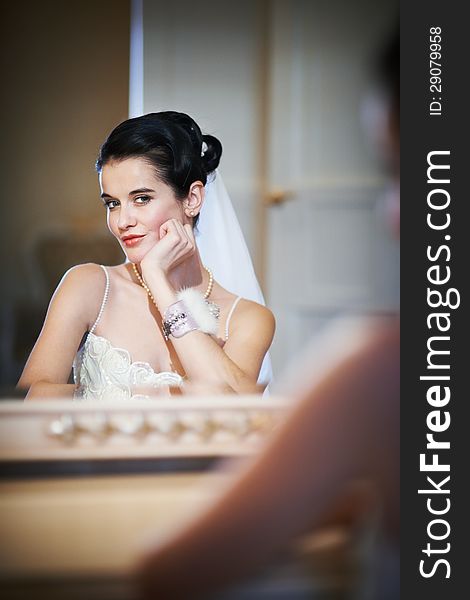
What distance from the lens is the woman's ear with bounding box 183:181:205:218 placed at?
1033 mm

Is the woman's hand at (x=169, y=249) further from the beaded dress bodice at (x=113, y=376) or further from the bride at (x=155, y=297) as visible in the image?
the beaded dress bodice at (x=113, y=376)

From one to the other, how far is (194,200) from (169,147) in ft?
0.24

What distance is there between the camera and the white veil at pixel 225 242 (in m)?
1.02

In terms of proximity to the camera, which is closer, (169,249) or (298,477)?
(298,477)

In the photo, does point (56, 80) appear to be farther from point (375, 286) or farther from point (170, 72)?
point (375, 286)

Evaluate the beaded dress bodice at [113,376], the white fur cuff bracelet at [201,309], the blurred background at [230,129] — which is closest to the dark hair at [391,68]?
the blurred background at [230,129]

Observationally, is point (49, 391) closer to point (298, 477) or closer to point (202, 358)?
point (202, 358)

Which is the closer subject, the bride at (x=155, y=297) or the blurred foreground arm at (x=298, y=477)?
the blurred foreground arm at (x=298, y=477)

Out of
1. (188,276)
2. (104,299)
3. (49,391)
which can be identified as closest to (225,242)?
(188,276)

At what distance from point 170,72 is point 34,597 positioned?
2.03 feet

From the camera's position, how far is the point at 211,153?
103 centimetres

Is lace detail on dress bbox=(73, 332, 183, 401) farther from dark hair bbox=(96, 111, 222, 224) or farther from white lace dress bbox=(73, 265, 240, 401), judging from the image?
dark hair bbox=(96, 111, 222, 224)

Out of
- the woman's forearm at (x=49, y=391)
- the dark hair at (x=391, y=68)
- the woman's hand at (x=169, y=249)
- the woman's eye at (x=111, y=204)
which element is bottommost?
the woman's forearm at (x=49, y=391)

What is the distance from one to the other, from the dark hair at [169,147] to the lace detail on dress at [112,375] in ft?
0.64
